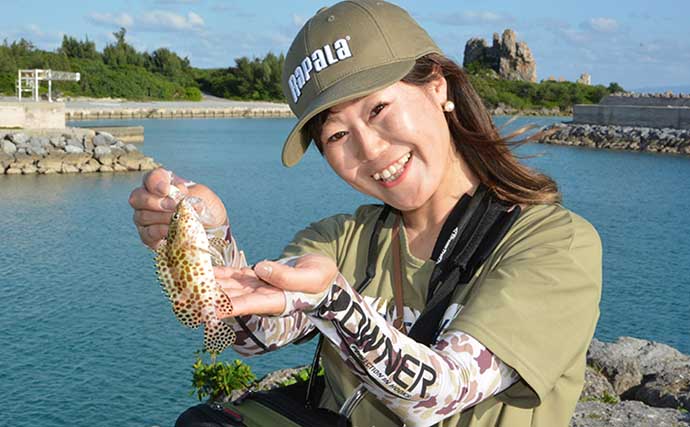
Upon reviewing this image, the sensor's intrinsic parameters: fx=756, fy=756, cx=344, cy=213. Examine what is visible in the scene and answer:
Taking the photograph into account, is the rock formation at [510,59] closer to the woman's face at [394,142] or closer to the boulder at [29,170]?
the boulder at [29,170]

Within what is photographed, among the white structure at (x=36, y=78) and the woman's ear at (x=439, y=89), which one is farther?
the white structure at (x=36, y=78)

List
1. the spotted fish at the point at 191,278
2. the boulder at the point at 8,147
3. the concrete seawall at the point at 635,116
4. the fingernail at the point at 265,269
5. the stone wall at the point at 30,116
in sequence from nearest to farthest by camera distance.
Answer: the fingernail at the point at 265,269
the spotted fish at the point at 191,278
the boulder at the point at 8,147
the stone wall at the point at 30,116
the concrete seawall at the point at 635,116

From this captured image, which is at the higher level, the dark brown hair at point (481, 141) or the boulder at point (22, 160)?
the dark brown hair at point (481, 141)

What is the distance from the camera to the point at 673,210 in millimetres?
17547

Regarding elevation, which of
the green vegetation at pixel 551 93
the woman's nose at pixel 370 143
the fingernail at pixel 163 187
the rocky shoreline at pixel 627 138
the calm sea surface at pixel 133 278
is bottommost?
the calm sea surface at pixel 133 278

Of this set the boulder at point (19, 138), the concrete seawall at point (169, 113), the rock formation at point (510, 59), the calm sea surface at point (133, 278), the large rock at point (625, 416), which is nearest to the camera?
the large rock at point (625, 416)

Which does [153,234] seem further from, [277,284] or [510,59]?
[510,59]

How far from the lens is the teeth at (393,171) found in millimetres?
2102

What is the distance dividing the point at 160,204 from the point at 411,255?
75cm

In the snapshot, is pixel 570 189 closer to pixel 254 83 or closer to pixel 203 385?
pixel 203 385

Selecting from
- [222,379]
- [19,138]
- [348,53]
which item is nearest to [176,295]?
[348,53]

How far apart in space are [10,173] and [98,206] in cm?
617

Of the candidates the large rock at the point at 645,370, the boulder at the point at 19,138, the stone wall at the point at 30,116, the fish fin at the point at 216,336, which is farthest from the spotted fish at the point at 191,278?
the stone wall at the point at 30,116

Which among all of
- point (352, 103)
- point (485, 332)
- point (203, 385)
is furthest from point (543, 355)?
point (203, 385)
